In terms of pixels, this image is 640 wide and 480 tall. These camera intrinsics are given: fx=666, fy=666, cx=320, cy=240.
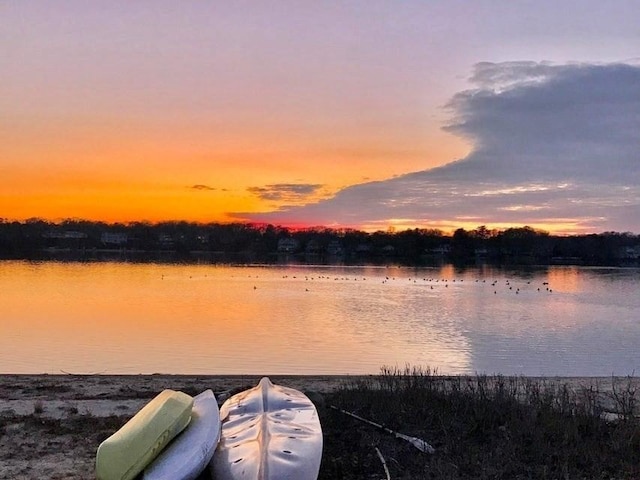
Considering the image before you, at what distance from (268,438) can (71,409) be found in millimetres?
3650

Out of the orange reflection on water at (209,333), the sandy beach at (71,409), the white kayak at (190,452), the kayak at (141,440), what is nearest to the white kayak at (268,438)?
the white kayak at (190,452)

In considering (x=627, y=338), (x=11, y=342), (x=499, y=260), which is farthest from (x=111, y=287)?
(x=499, y=260)

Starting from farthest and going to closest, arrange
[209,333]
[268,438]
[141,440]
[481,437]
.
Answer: [209,333] < [481,437] < [268,438] < [141,440]

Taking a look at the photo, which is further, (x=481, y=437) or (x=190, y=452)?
(x=481, y=437)

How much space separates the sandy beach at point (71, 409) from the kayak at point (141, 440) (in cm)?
78

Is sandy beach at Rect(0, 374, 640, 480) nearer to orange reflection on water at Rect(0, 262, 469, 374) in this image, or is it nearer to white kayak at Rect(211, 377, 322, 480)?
white kayak at Rect(211, 377, 322, 480)

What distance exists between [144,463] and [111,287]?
3310cm

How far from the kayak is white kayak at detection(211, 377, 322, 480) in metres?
0.44

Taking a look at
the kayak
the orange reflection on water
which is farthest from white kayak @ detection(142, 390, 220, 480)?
the orange reflection on water

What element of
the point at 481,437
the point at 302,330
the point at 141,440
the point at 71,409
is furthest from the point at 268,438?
the point at 302,330

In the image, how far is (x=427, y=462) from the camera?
606 cm

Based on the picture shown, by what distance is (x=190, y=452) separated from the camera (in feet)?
17.8

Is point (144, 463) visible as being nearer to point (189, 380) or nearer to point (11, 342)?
point (189, 380)

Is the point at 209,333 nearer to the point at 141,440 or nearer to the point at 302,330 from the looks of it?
the point at 302,330
